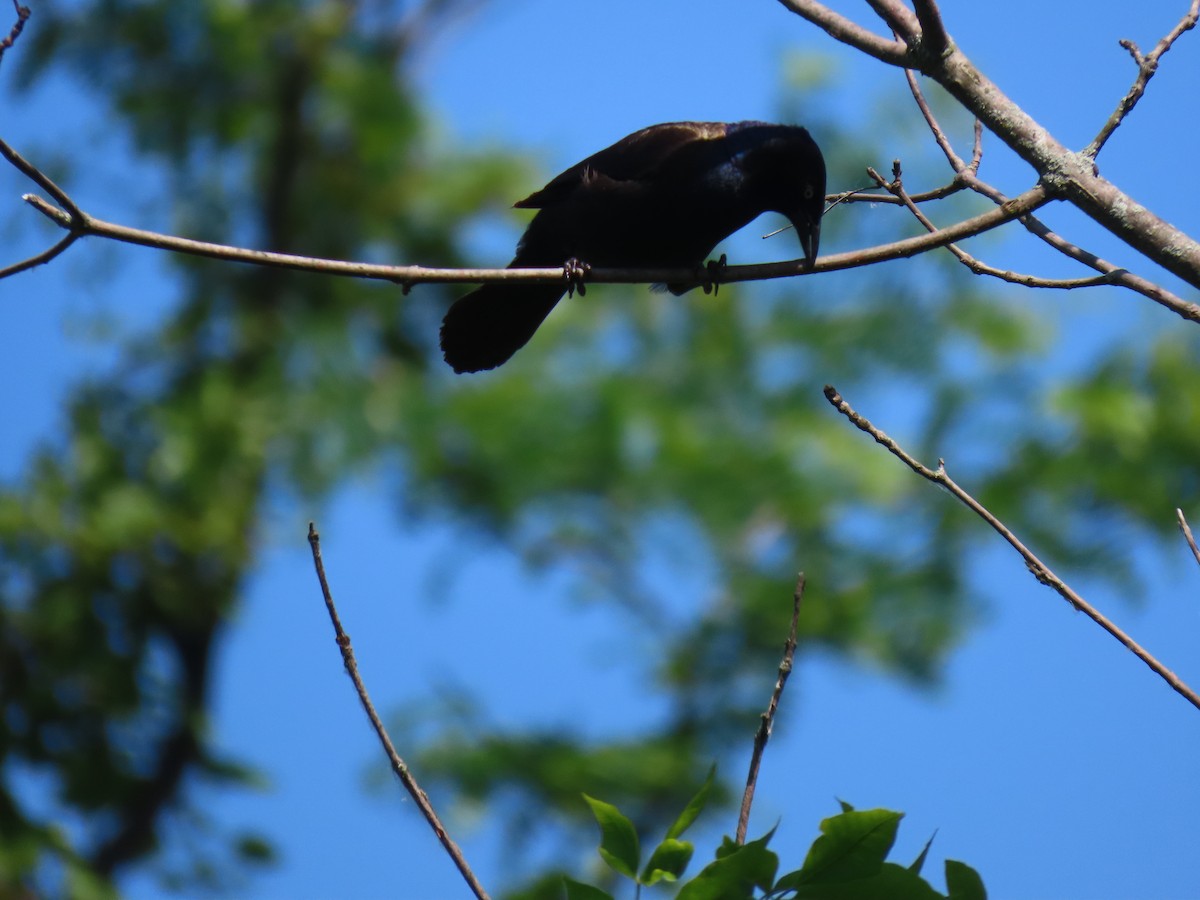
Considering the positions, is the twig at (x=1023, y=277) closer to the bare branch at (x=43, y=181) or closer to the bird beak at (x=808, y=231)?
the bird beak at (x=808, y=231)

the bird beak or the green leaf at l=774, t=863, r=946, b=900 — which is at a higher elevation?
the bird beak

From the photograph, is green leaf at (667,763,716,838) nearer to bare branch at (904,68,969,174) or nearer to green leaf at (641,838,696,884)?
green leaf at (641,838,696,884)

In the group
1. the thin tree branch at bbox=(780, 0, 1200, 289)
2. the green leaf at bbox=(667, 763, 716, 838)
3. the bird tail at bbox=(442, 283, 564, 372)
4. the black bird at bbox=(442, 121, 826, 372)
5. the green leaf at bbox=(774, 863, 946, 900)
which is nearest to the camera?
the green leaf at bbox=(774, 863, 946, 900)

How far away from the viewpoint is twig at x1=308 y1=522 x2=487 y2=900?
172 cm

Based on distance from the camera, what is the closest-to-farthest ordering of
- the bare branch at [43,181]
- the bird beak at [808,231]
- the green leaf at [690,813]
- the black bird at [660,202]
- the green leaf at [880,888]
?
1. the green leaf at [880,888]
2. the green leaf at [690,813]
3. the bare branch at [43,181]
4. the black bird at [660,202]
5. the bird beak at [808,231]

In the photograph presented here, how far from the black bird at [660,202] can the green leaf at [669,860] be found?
232 cm

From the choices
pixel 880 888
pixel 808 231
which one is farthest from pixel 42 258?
pixel 808 231

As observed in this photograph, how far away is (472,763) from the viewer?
935 cm

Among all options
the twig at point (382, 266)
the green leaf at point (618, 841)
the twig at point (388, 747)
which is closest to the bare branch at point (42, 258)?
the twig at point (382, 266)

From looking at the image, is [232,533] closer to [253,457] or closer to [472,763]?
[253,457]

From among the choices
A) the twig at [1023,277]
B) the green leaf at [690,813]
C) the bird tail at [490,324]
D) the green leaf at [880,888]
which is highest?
the bird tail at [490,324]

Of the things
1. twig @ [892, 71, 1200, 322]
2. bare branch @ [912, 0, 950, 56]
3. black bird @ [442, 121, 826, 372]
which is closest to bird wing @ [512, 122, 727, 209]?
black bird @ [442, 121, 826, 372]

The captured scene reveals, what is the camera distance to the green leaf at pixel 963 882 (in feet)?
5.03

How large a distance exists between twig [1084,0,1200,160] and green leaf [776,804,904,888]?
1361 millimetres
